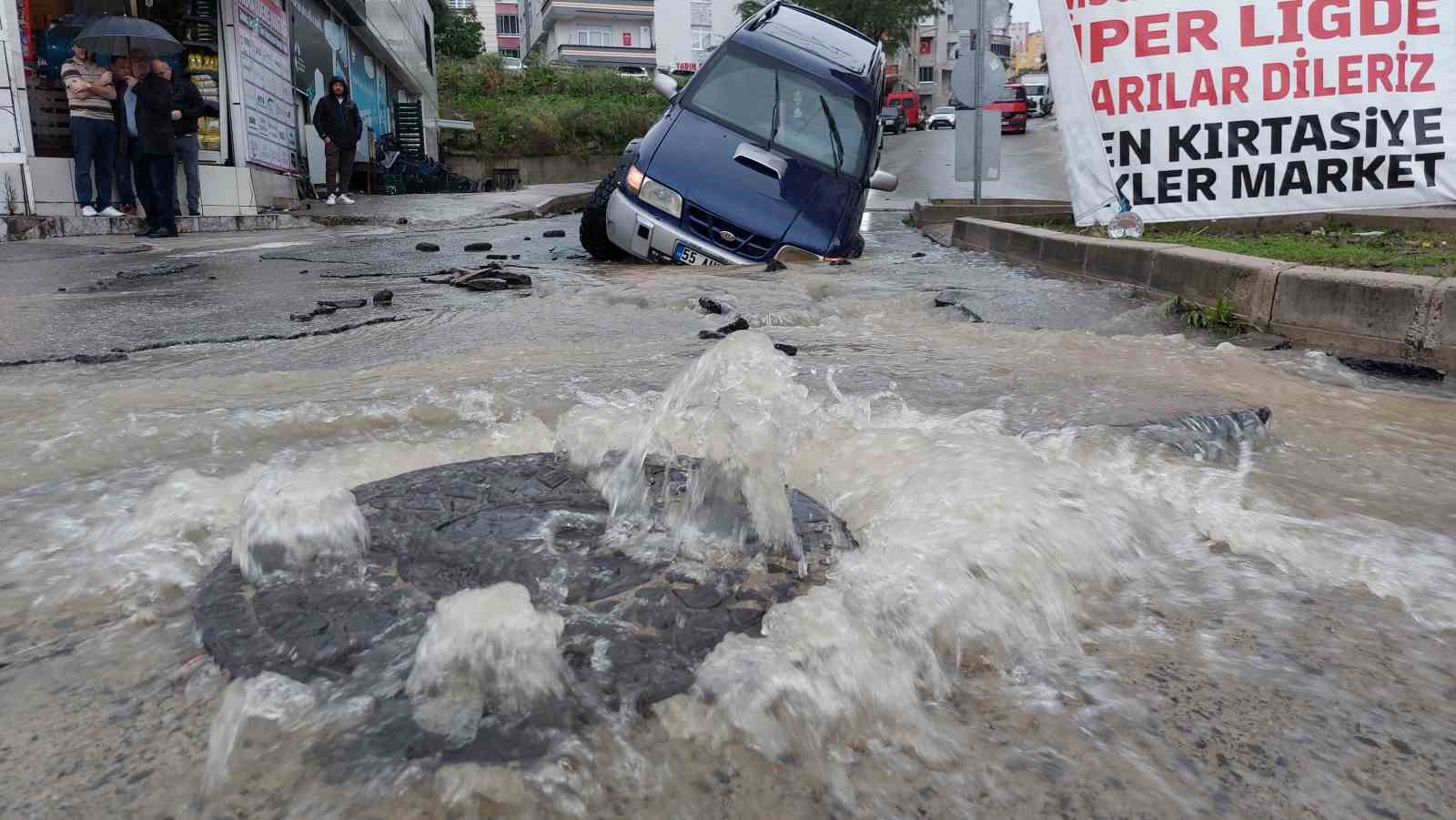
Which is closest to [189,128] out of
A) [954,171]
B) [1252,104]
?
[1252,104]

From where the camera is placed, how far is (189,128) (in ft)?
38.6

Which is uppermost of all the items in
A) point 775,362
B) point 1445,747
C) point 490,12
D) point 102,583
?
point 490,12

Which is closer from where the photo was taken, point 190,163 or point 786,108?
point 786,108

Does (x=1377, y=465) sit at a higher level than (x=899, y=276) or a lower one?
lower

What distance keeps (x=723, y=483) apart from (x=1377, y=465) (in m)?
1.84

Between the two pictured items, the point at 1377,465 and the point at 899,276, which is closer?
the point at 1377,465

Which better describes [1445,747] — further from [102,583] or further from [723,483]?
[102,583]

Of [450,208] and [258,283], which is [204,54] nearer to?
[450,208]

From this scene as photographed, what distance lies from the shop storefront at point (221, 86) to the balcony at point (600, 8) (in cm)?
5129

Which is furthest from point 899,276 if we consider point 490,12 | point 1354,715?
point 490,12

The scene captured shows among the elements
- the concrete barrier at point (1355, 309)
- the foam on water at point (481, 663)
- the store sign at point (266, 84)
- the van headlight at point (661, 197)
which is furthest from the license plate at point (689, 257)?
the store sign at point (266, 84)

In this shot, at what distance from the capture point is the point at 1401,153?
672 cm

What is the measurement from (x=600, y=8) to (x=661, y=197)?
6598 centimetres

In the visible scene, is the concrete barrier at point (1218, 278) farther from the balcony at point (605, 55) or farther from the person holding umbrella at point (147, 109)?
the balcony at point (605, 55)
